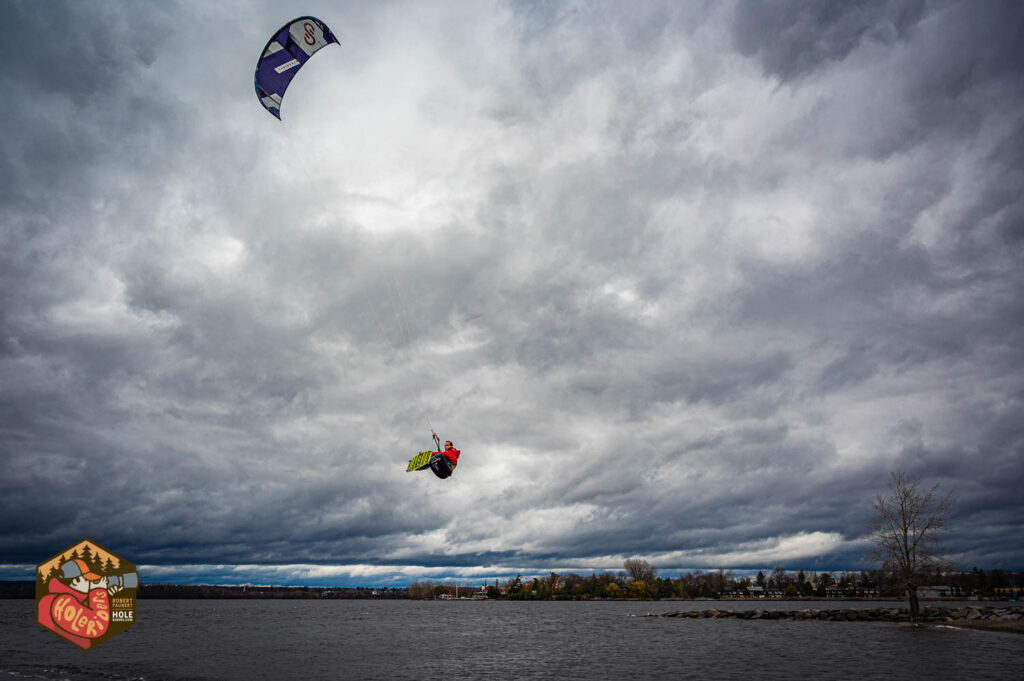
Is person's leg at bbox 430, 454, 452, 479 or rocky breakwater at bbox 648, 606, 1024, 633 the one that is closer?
person's leg at bbox 430, 454, 452, 479

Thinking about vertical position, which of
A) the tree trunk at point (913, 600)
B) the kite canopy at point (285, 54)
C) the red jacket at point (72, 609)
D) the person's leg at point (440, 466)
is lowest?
the tree trunk at point (913, 600)

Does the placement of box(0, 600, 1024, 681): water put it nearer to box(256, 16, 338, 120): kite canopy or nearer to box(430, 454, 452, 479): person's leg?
box(430, 454, 452, 479): person's leg

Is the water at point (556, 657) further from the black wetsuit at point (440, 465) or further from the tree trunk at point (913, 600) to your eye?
the black wetsuit at point (440, 465)

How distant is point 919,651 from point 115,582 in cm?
5307

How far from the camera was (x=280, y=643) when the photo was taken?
65.8 m

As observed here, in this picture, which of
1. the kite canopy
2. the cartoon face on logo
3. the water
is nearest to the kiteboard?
the cartoon face on logo

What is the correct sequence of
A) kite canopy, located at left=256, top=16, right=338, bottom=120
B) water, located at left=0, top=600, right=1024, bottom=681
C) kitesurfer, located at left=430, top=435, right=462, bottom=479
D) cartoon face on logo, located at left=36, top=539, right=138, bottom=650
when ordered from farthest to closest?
water, located at left=0, top=600, right=1024, bottom=681 < kitesurfer, located at left=430, top=435, right=462, bottom=479 < kite canopy, located at left=256, top=16, right=338, bottom=120 < cartoon face on logo, located at left=36, top=539, right=138, bottom=650

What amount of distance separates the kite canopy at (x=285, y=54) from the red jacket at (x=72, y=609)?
21.3m

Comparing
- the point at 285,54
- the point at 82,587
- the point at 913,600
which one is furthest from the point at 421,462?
the point at 913,600

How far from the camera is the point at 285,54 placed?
24531mm

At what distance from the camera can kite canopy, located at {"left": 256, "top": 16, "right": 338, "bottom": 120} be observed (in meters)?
23.8

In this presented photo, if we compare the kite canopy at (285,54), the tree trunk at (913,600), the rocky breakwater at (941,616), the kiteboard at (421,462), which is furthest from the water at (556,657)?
the kite canopy at (285,54)

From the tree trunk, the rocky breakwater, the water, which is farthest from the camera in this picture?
the tree trunk

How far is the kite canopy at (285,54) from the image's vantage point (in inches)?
939
